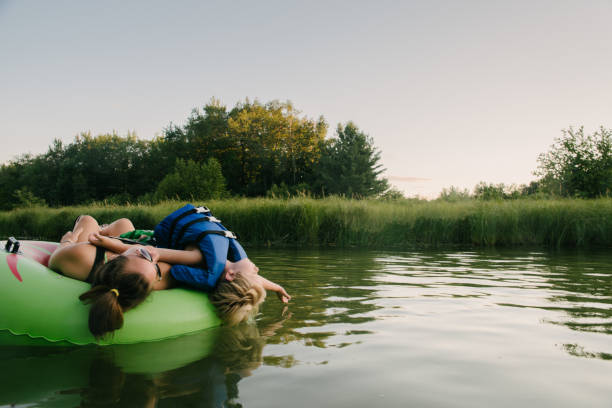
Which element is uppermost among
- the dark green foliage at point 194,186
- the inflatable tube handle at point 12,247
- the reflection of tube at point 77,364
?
the dark green foliage at point 194,186

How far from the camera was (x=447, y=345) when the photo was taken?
10.1 feet

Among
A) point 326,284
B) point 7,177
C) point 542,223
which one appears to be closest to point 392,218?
point 542,223

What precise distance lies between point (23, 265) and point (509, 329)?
357 centimetres

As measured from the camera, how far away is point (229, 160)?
144 feet

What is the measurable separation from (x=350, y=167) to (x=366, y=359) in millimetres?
36452

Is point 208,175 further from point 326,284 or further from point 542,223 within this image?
point 326,284

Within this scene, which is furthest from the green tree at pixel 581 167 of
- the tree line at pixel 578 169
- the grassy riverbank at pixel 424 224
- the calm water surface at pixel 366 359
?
the calm water surface at pixel 366 359

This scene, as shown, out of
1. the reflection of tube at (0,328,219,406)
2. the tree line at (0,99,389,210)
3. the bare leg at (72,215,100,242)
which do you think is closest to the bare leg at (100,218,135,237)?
the bare leg at (72,215,100,242)

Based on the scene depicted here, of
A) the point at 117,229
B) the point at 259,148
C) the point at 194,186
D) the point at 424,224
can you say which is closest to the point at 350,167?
the point at 259,148

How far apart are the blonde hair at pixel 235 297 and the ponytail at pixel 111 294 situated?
0.61 m

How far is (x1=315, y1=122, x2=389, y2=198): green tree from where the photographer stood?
1522 inches

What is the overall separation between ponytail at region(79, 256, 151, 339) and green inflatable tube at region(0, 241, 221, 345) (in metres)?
0.10

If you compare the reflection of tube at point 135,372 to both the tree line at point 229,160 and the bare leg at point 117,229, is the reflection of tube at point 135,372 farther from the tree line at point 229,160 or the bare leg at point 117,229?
the tree line at point 229,160

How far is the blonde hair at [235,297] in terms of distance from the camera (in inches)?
138
